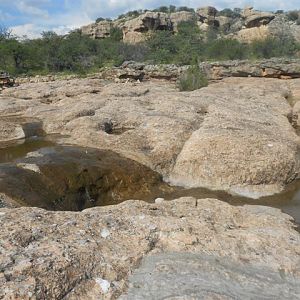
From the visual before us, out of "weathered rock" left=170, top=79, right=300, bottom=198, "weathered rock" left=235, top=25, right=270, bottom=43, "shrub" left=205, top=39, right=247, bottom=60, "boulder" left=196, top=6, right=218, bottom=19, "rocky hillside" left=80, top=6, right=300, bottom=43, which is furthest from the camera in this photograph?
"boulder" left=196, top=6, right=218, bottom=19

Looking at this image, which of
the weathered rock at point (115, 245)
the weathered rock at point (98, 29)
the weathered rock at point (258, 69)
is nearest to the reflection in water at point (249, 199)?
the weathered rock at point (115, 245)

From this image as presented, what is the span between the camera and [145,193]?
41.2ft

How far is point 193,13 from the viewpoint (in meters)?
114

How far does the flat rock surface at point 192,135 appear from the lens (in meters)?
13.3

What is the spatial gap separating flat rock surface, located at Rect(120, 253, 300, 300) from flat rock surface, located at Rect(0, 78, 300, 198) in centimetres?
707

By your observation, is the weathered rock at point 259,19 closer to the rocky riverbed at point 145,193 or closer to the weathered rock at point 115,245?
the rocky riverbed at point 145,193

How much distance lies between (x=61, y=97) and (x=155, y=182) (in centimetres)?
1346

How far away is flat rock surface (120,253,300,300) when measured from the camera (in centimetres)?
511

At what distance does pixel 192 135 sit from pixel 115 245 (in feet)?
30.2

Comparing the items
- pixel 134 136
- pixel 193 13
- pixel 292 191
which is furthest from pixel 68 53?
pixel 193 13

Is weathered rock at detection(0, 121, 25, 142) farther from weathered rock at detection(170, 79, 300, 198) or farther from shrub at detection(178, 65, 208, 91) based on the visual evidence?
shrub at detection(178, 65, 208, 91)

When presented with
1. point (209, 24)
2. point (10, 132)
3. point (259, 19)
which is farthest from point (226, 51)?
point (209, 24)

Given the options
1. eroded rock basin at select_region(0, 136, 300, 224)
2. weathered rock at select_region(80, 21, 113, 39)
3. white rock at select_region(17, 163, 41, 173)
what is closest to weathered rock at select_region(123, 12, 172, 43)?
weathered rock at select_region(80, 21, 113, 39)

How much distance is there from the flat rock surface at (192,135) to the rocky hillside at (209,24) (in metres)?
75.1
